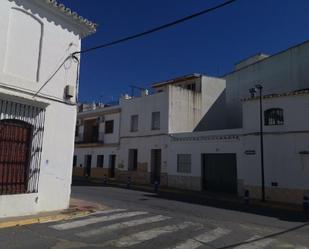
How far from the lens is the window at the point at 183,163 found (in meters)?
26.9

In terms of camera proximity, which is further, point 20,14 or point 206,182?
point 206,182

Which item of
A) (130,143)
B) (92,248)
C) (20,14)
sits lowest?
(92,248)

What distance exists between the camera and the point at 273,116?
21656mm

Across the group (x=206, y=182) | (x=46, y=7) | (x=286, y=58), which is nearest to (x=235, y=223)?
(x=46, y=7)

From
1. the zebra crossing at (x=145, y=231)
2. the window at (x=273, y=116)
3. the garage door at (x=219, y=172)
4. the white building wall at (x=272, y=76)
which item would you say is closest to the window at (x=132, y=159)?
the garage door at (x=219, y=172)

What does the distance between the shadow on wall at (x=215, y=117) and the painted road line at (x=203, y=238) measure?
2190cm

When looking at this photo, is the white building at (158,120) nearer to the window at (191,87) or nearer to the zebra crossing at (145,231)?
the window at (191,87)

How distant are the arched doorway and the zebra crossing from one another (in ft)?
7.04

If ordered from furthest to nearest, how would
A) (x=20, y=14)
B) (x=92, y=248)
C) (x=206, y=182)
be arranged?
1. (x=206, y=182)
2. (x=20, y=14)
3. (x=92, y=248)

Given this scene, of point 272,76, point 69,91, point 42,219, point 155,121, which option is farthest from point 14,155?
point 272,76

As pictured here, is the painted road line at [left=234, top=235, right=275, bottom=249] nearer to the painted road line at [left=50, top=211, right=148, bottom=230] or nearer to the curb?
the painted road line at [left=50, top=211, right=148, bottom=230]

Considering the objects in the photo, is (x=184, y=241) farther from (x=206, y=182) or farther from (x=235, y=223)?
(x=206, y=182)

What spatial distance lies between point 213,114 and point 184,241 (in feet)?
82.7

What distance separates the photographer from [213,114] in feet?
109
